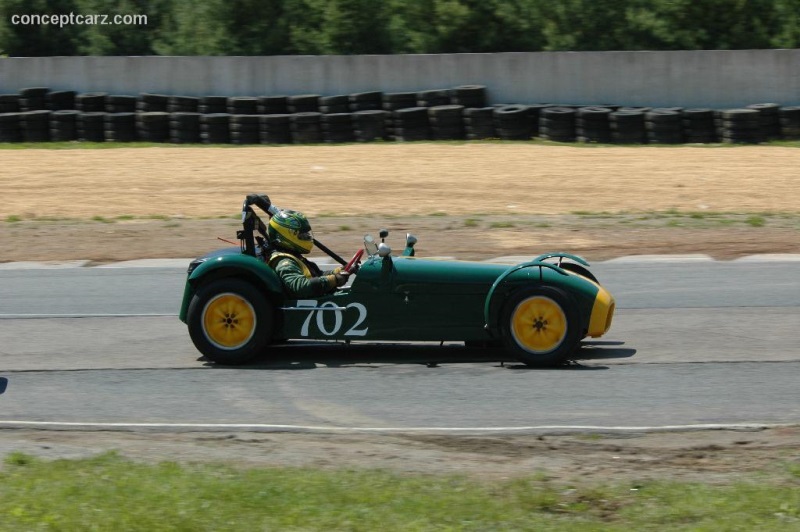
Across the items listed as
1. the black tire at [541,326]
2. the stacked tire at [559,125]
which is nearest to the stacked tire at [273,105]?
the stacked tire at [559,125]

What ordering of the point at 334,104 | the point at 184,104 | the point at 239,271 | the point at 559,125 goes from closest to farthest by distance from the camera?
Answer: the point at 239,271, the point at 559,125, the point at 334,104, the point at 184,104

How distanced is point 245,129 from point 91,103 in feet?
13.5

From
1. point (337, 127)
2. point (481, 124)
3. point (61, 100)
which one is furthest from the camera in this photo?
point (61, 100)

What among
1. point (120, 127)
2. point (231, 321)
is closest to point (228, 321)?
point (231, 321)

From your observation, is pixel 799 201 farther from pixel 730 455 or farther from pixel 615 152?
pixel 730 455

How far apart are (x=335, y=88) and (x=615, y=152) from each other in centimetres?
751

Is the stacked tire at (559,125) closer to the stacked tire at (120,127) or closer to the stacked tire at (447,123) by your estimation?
the stacked tire at (447,123)

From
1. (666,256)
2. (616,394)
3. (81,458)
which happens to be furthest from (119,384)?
(666,256)

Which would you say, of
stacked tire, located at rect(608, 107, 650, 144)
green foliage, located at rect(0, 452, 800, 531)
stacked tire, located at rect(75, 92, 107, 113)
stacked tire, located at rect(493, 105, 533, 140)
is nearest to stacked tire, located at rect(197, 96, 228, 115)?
stacked tire, located at rect(75, 92, 107, 113)

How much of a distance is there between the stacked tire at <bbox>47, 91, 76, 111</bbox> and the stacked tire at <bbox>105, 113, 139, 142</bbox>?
1637mm

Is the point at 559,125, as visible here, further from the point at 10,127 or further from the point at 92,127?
the point at 10,127

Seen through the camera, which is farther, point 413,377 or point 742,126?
point 742,126

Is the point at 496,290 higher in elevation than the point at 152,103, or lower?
lower

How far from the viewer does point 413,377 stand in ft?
30.8
